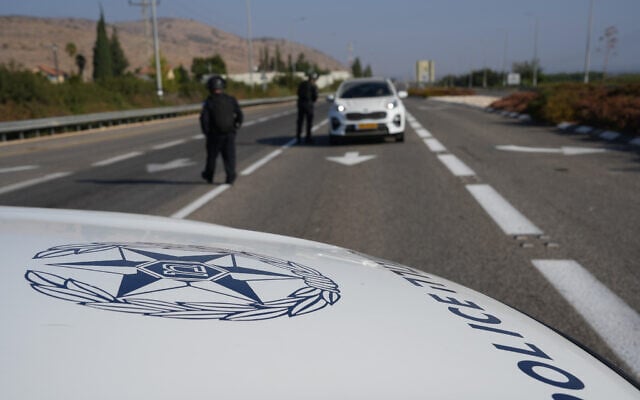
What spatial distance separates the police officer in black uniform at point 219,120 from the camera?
8938 mm

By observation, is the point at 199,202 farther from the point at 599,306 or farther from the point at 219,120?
the point at 599,306

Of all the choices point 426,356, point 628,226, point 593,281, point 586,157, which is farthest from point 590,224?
point 586,157

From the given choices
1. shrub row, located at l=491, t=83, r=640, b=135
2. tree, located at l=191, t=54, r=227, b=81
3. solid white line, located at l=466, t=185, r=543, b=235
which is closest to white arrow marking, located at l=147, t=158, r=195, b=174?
solid white line, located at l=466, t=185, r=543, b=235

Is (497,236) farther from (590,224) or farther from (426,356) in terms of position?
(426,356)

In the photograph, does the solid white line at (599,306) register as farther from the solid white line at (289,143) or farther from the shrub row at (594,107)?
the shrub row at (594,107)

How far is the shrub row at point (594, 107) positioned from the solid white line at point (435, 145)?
16.4 ft

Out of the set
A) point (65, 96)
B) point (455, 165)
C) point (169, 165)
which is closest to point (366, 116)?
point (455, 165)

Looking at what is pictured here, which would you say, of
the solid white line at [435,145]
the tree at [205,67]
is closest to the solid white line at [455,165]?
the solid white line at [435,145]

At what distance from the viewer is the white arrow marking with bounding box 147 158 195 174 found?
38.2ft

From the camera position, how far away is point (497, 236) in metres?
5.70

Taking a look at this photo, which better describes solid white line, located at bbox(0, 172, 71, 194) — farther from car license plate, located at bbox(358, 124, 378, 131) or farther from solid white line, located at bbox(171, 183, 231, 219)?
car license plate, located at bbox(358, 124, 378, 131)

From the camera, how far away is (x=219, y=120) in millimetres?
8961

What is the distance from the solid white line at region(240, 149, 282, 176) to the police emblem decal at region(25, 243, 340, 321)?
8.91 m

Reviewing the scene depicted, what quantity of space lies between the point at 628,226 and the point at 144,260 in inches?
217
